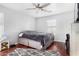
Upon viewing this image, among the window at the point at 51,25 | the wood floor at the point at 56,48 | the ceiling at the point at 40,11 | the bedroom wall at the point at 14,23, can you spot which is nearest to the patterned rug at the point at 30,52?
the wood floor at the point at 56,48

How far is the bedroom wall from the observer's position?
135 cm

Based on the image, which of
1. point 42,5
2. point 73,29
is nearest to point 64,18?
point 73,29

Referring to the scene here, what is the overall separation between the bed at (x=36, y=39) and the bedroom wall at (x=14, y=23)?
0.08m

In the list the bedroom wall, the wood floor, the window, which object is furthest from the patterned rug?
the window

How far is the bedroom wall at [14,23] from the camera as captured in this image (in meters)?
A: 1.35

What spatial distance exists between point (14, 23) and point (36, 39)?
40cm

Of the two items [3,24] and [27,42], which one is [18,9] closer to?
[3,24]

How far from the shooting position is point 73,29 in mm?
1385

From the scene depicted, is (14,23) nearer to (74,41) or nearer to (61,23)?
(61,23)

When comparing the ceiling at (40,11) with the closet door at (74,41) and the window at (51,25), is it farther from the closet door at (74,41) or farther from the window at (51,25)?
the closet door at (74,41)

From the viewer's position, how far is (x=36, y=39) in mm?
1354

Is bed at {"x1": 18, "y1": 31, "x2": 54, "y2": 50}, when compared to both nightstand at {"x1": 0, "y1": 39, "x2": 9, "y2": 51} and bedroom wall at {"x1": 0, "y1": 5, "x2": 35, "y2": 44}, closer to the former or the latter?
bedroom wall at {"x1": 0, "y1": 5, "x2": 35, "y2": 44}

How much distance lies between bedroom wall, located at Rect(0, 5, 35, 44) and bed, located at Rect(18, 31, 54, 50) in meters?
0.08

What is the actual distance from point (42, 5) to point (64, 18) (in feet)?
1.23
